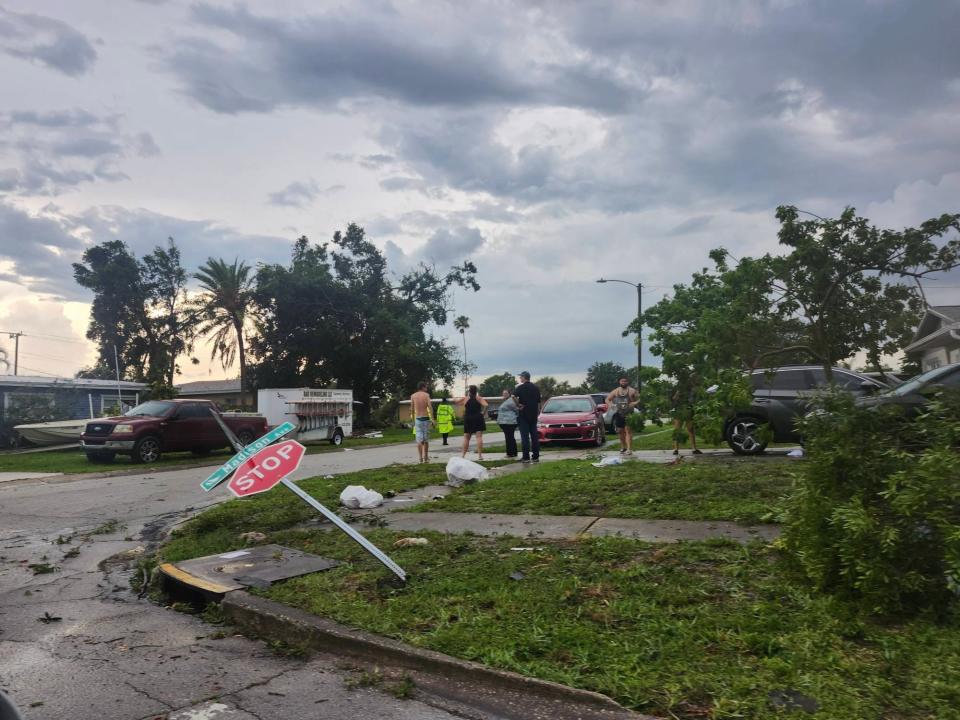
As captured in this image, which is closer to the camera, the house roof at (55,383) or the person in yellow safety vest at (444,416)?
the person in yellow safety vest at (444,416)

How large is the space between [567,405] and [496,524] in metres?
13.1

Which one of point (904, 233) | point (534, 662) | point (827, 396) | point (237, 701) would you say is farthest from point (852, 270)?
point (237, 701)

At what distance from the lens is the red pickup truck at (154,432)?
17.7m

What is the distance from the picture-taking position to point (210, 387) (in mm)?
69812

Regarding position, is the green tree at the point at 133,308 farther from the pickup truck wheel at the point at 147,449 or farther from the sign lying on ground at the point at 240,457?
the sign lying on ground at the point at 240,457

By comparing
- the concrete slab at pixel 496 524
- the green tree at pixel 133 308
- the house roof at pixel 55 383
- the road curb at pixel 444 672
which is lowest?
the road curb at pixel 444 672

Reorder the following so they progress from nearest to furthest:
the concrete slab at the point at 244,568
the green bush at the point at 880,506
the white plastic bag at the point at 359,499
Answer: the green bush at the point at 880,506
the concrete slab at the point at 244,568
the white plastic bag at the point at 359,499

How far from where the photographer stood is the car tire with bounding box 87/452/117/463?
18.0 meters

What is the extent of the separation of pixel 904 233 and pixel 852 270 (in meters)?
0.97

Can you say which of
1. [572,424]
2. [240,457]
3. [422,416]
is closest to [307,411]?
[572,424]

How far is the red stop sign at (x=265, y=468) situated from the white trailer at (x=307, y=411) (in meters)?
20.5

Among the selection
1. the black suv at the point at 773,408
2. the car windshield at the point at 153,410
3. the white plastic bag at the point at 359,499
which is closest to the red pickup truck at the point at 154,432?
the car windshield at the point at 153,410

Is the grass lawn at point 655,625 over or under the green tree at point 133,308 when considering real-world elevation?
under

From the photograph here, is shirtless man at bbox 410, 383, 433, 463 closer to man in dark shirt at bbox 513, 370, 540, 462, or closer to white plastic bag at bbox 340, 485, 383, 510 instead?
man in dark shirt at bbox 513, 370, 540, 462
